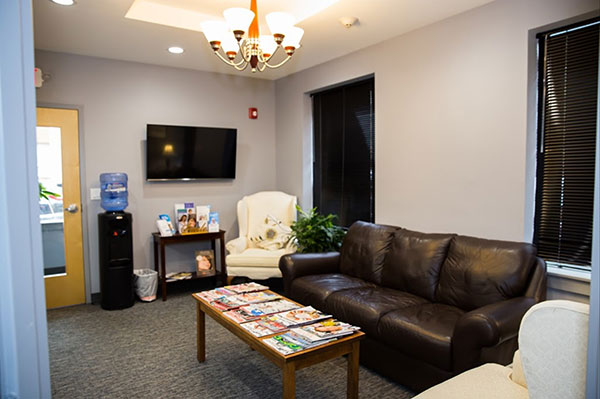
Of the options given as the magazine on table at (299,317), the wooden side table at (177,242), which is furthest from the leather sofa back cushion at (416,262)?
the wooden side table at (177,242)

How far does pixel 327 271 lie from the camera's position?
12.2ft

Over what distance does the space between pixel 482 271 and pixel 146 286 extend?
3.31 metres

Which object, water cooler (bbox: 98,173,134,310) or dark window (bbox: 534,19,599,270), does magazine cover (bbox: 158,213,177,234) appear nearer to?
water cooler (bbox: 98,173,134,310)

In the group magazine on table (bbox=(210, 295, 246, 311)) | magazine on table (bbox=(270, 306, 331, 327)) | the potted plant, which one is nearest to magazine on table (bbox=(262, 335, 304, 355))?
magazine on table (bbox=(270, 306, 331, 327))

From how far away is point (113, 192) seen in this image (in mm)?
4211

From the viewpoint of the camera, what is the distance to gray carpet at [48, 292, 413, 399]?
8.24 ft

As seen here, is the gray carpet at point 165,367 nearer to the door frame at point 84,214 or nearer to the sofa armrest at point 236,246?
the door frame at point 84,214

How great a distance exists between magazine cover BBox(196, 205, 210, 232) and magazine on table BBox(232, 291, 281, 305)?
6.39 ft

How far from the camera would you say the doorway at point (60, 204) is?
409 cm

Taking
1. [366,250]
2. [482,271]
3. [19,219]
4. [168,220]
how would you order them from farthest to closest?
[168,220] < [366,250] < [482,271] < [19,219]

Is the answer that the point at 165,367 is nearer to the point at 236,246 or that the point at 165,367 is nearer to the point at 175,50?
the point at 236,246

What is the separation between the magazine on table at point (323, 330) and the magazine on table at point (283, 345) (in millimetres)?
96

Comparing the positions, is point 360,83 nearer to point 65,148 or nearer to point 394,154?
point 394,154

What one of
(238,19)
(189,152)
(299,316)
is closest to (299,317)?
(299,316)
